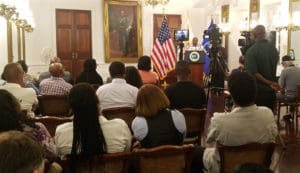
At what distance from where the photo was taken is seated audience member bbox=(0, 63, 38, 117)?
13.8 feet

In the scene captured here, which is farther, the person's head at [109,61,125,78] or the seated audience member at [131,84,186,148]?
the person's head at [109,61,125,78]

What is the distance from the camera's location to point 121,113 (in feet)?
12.8

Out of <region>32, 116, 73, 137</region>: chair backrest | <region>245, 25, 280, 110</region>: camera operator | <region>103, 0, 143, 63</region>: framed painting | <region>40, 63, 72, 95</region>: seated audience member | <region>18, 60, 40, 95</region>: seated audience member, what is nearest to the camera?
<region>32, 116, 73, 137</region>: chair backrest

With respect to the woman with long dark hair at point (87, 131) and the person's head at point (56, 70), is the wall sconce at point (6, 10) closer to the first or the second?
the person's head at point (56, 70)

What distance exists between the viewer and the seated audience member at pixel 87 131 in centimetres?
264

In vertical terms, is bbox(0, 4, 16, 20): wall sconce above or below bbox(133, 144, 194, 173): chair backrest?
above

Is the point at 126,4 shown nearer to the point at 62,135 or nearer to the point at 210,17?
the point at 210,17

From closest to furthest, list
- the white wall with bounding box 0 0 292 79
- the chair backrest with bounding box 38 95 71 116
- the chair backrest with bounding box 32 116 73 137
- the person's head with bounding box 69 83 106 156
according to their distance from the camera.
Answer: the person's head with bounding box 69 83 106 156 < the chair backrest with bounding box 32 116 73 137 < the chair backrest with bounding box 38 95 71 116 < the white wall with bounding box 0 0 292 79

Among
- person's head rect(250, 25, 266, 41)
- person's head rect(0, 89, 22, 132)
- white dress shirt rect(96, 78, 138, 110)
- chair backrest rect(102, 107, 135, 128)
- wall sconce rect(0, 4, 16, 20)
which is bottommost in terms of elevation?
chair backrest rect(102, 107, 135, 128)

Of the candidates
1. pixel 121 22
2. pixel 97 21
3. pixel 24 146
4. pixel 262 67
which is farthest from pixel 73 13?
pixel 24 146

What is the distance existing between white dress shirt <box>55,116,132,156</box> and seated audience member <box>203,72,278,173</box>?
63 cm

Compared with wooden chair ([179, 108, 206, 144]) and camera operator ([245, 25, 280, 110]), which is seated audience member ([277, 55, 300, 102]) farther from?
wooden chair ([179, 108, 206, 144])

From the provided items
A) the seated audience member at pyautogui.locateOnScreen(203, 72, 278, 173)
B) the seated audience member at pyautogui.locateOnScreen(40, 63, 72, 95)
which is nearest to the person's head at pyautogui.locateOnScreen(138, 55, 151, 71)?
the seated audience member at pyautogui.locateOnScreen(40, 63, 72, 95)

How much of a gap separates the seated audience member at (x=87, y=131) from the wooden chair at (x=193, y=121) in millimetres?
1114
